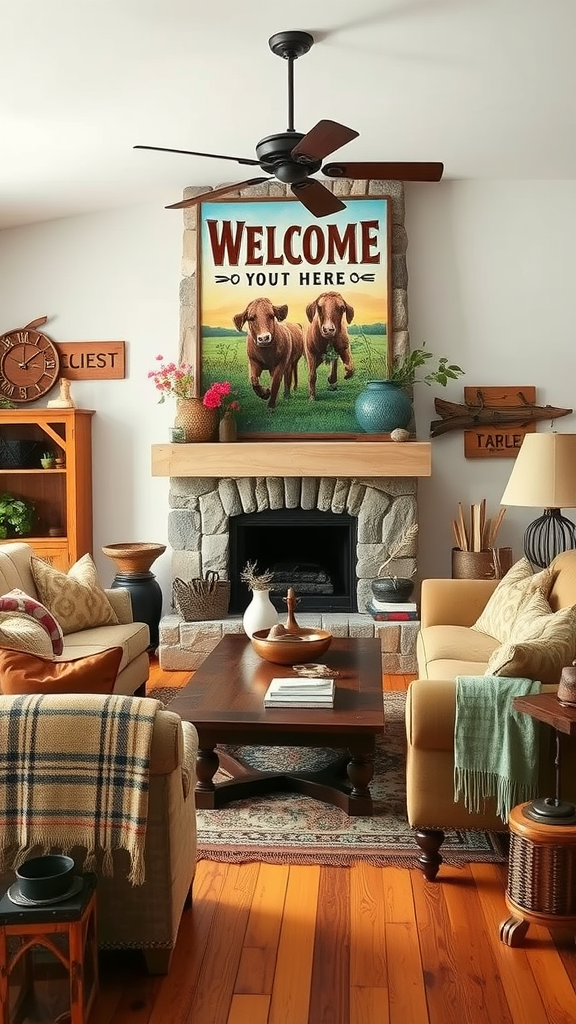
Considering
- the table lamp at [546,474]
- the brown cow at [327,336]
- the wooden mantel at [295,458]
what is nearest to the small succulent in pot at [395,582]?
the wooden mantel at [295,458]

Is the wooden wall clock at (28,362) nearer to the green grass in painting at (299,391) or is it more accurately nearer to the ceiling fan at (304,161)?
the green grass in painting at (299,391)

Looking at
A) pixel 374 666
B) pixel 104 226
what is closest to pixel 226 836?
pixel 374 666

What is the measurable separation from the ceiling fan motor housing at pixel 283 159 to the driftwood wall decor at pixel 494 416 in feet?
8.62

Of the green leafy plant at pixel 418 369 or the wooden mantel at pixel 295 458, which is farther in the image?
the green leafy plant at pixel 418 369

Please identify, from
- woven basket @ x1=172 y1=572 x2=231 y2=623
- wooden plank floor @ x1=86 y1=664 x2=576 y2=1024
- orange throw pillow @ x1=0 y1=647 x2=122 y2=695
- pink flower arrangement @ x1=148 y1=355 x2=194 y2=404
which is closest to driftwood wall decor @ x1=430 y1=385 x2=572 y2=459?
pink flower arrangement @ x1=148 y1=355 x2=194 y2=404

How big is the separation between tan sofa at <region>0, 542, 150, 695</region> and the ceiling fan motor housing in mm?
2146

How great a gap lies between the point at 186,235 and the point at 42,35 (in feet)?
8.21

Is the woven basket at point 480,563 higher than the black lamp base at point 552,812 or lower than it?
higher

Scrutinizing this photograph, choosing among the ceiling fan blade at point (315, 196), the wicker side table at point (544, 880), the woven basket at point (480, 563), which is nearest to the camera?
the wicker side table at point (544, 880)

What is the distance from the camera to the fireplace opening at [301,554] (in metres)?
6.13

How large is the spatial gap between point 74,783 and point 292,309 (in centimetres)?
422

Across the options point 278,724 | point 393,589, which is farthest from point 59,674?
point 393,589

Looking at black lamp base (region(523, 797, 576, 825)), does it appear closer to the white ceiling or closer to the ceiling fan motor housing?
the ceiling fan motor housing

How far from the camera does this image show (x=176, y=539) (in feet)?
20.0
